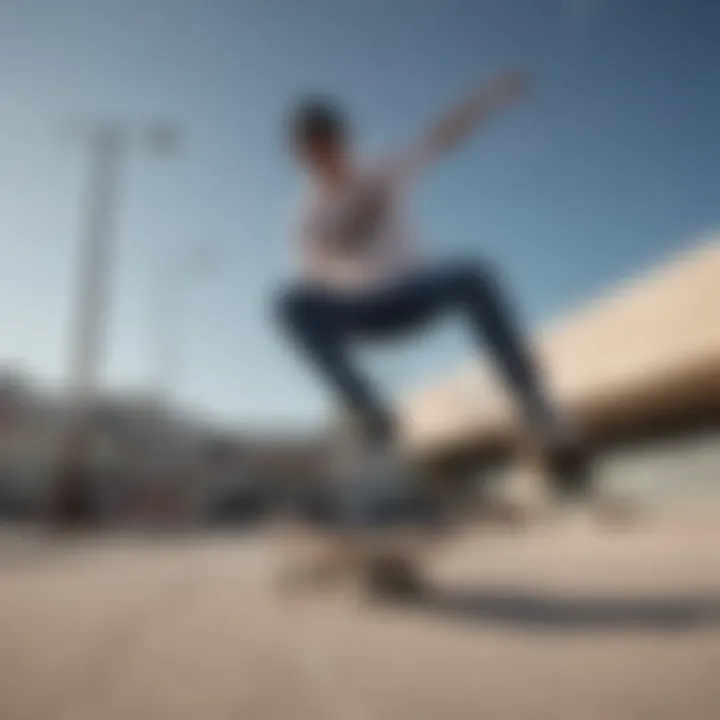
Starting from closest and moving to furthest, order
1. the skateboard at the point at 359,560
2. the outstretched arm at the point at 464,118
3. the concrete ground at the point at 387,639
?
the concrete ground at the point at 387,639
the outstretched arm at the point at 464,118
the skateboard at the point at 359,560

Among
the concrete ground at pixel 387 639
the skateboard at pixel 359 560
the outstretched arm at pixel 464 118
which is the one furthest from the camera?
the skateboard at pixel 359 560

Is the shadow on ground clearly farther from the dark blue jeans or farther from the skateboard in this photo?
the dark blue jeans

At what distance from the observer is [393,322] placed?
0.62m

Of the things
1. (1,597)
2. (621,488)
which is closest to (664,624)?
(621,488)

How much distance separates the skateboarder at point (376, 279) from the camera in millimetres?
600

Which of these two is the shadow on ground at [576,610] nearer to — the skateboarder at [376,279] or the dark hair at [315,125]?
the skateboarder at [376,279]

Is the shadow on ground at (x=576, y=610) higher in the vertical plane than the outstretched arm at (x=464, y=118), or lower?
lower

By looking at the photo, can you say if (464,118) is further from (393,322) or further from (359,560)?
(359,560)

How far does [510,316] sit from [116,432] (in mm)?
464

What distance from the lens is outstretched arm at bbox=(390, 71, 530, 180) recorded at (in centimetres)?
58

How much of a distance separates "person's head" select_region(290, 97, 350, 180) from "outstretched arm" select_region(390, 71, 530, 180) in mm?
57

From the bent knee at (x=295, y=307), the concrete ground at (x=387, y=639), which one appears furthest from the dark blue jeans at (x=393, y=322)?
the concrete ground at (x=387, y=639)

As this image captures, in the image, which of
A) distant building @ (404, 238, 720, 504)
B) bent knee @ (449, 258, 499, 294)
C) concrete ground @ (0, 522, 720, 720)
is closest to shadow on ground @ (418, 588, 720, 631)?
concrete ground @ (0, 522, 720, 720)

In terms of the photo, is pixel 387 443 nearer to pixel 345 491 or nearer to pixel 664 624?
pixel 345 491
